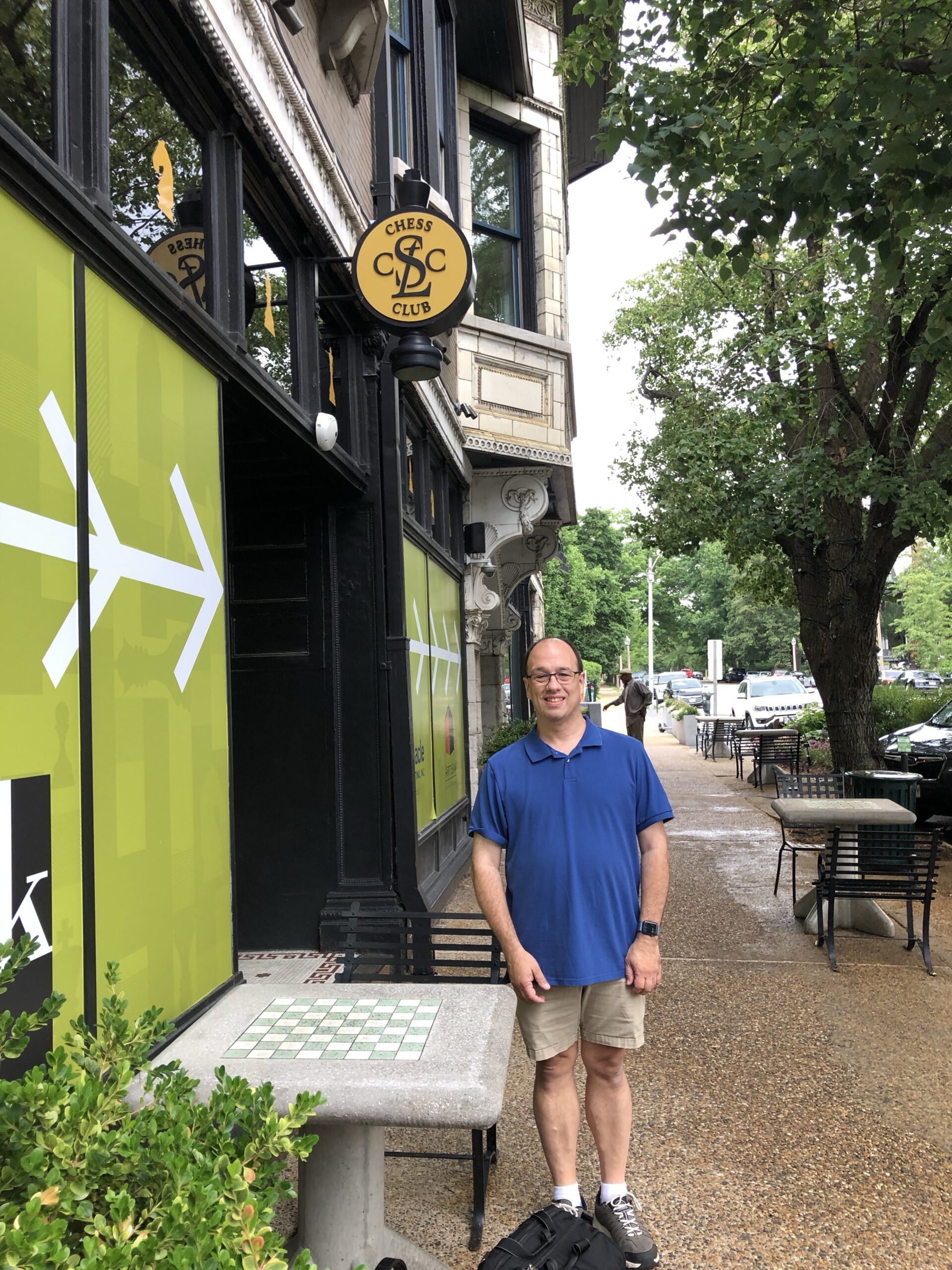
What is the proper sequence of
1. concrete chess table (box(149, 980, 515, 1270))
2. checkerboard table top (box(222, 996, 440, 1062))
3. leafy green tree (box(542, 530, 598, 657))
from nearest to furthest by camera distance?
concrete chess table (box(149, 980, 515, 1270)) < checkerboard table top (box(222, 996, 440, 1062)) < leafy green tree (box(542, 530, 598, 657))

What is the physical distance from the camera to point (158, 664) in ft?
11.1

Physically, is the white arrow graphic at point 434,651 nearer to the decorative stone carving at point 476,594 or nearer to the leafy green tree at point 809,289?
the decorative stone carving at point 476,594

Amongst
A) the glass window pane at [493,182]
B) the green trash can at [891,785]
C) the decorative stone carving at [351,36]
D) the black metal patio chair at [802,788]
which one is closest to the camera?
the decorative stone carving at [351,36]

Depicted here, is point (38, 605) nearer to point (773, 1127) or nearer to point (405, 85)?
point (773, 1127)

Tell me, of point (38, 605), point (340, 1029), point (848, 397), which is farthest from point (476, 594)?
point (38, 605)

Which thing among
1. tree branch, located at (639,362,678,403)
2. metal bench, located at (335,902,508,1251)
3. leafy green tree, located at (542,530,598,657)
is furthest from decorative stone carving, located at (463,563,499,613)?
Result: leafy green tree, located at (542,530,598,657)

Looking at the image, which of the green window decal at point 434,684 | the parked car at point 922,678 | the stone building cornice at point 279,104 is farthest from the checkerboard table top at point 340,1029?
the parked car at point 922,678

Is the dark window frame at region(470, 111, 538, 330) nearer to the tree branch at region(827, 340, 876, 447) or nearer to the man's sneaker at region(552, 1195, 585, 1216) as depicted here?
the tree branch at region(827, 340, 876, 447)

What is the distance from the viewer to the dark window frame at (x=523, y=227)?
37.4 feet

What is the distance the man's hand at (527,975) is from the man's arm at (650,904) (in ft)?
0.93

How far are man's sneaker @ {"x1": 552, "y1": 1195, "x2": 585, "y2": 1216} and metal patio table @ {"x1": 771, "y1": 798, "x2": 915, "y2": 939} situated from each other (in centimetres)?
390

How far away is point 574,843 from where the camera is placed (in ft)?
10.8

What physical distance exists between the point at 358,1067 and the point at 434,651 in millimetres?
6376

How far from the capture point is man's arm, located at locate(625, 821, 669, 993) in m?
3.33
